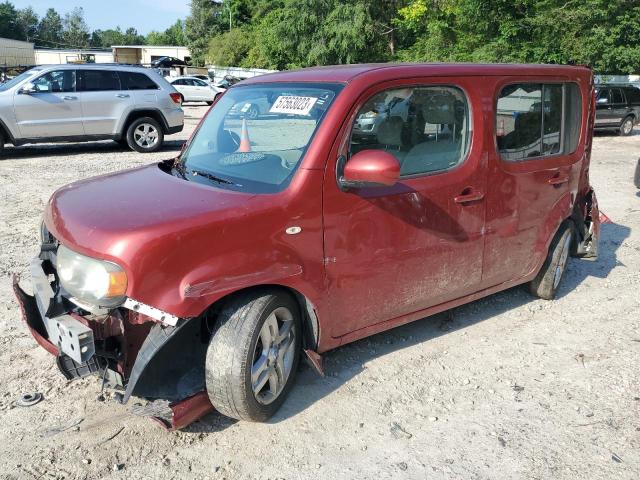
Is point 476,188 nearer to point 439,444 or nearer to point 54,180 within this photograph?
point 439,444

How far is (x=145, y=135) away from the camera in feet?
42.3

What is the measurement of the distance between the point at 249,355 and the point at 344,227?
0.90 m

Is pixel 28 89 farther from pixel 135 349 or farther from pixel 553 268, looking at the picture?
pixel 553 268

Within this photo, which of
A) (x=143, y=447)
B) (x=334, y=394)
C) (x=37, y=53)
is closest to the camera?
(x=143, y=447)

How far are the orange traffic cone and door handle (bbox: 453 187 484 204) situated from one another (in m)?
1.38

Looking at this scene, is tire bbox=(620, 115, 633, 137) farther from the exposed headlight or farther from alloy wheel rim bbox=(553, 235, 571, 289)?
the exposed headlight

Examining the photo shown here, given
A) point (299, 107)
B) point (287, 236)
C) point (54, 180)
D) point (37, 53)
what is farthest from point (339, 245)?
point (37, 53)

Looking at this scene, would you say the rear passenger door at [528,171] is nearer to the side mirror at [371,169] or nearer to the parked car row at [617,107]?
the side mirror at [371,169]

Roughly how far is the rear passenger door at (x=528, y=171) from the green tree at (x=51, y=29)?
14481 centimetres

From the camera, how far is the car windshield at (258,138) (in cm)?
331

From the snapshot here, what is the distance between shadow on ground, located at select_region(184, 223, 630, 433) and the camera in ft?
11.3

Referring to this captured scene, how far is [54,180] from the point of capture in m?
9.66

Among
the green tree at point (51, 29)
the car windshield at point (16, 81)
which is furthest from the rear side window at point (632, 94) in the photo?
the green tree at point (51, 29)

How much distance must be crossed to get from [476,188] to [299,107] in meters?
1.36
